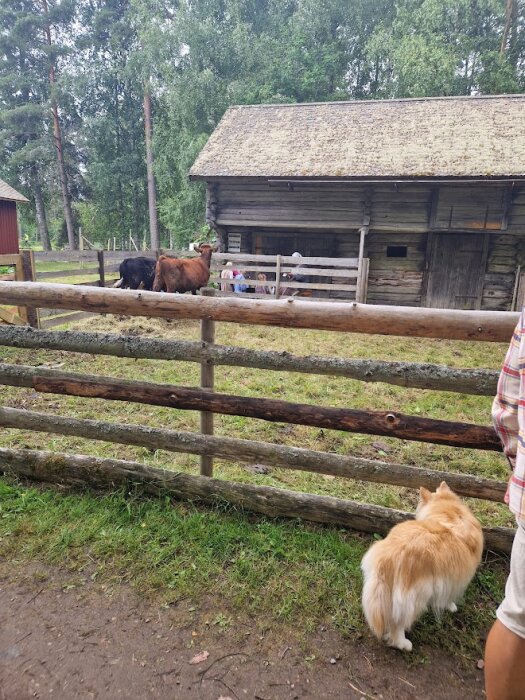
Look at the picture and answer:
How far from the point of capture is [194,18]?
81.8ft

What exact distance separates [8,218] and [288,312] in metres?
23.0

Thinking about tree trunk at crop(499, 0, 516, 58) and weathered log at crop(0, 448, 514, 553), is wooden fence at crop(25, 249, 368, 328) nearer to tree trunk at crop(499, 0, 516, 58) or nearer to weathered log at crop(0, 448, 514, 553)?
weathered log at crop(0, 448, 514, 553)

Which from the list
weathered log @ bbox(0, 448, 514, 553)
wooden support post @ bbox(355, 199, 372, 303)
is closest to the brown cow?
wooden support post @ bbox(355, 199, 372, 303)

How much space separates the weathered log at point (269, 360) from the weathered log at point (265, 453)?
551mm

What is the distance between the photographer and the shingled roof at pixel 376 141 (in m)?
13.2

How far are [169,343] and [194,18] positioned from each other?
2917 cm

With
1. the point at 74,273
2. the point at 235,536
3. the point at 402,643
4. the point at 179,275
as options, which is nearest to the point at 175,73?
the point at 179,275

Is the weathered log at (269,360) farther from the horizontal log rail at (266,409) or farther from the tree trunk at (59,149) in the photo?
the tree trunk at (59,149)

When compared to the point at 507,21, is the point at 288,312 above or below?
below

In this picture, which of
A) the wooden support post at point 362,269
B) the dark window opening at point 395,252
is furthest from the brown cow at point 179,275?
the dark window opening at point 395,252

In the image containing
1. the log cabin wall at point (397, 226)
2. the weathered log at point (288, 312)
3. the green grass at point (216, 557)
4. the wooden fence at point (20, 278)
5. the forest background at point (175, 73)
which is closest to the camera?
the green grass at point (216, 557)

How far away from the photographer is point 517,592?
1389mm

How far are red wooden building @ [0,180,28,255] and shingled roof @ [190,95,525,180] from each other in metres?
10.8

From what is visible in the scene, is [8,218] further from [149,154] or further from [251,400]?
[251,400]
